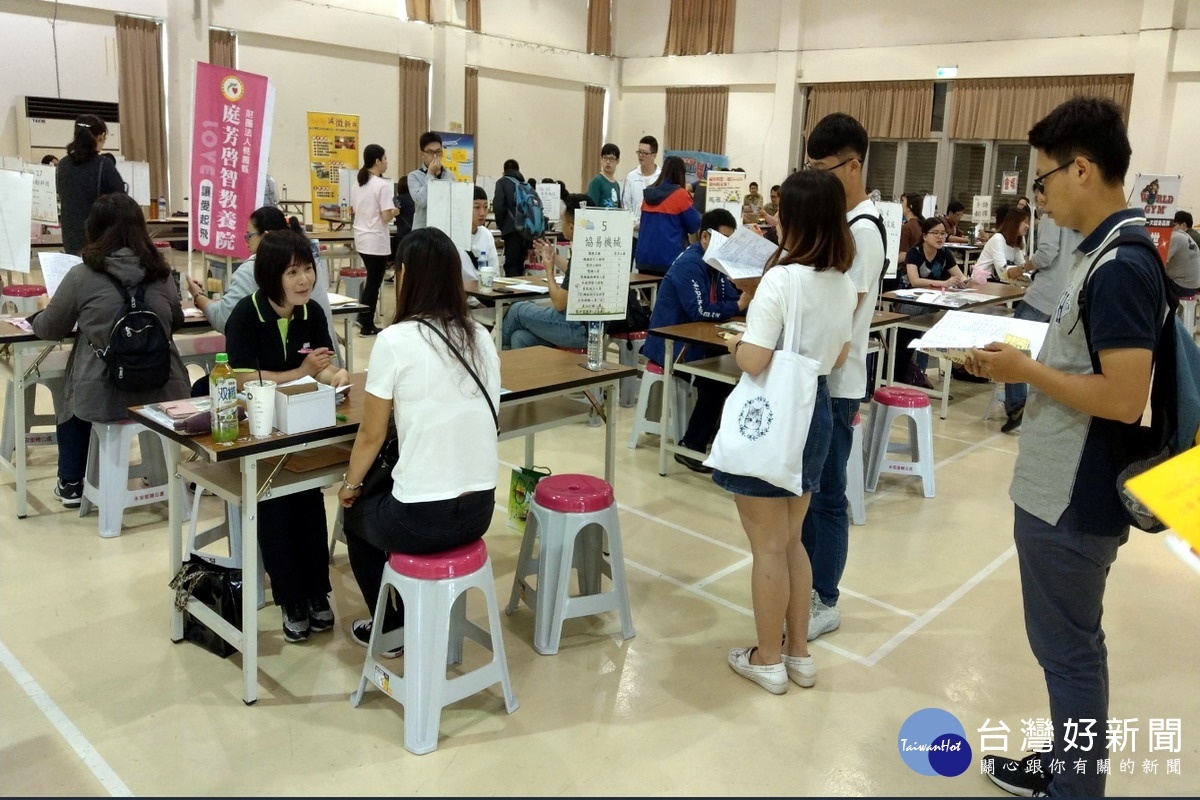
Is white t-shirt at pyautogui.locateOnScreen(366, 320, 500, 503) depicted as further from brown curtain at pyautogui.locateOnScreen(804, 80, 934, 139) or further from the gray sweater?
brown curtain at pyautogui.locateOnScreen(804, 80, 934, 139)

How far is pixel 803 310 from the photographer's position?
2.34 meters

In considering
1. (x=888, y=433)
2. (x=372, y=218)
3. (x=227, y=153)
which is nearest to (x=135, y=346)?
(x=227, y=153)

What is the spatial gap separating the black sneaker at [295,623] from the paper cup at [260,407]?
28.0 inches

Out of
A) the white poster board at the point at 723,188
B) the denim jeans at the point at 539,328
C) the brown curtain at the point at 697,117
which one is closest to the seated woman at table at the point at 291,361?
the denim jeans at the point at 539,328

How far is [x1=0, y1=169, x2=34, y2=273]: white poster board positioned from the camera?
165 inches

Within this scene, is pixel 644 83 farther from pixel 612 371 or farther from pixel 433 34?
pixel 612 371

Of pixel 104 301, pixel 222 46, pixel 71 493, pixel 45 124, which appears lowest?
pixel 71 493

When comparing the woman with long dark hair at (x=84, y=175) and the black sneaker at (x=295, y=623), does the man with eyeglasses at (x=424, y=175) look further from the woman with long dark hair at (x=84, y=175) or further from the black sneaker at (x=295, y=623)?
the black sneaker at (x=295, y=623)

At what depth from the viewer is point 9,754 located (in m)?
2.24

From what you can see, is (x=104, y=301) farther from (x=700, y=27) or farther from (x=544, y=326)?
(x=700, y=27)

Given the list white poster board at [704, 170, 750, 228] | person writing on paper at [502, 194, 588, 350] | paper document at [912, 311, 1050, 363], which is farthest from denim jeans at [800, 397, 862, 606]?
white poster board at [704, 170, 750, 228]

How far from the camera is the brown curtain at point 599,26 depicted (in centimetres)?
1538

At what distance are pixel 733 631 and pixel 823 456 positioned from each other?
0.82m

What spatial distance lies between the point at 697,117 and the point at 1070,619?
14.2m
